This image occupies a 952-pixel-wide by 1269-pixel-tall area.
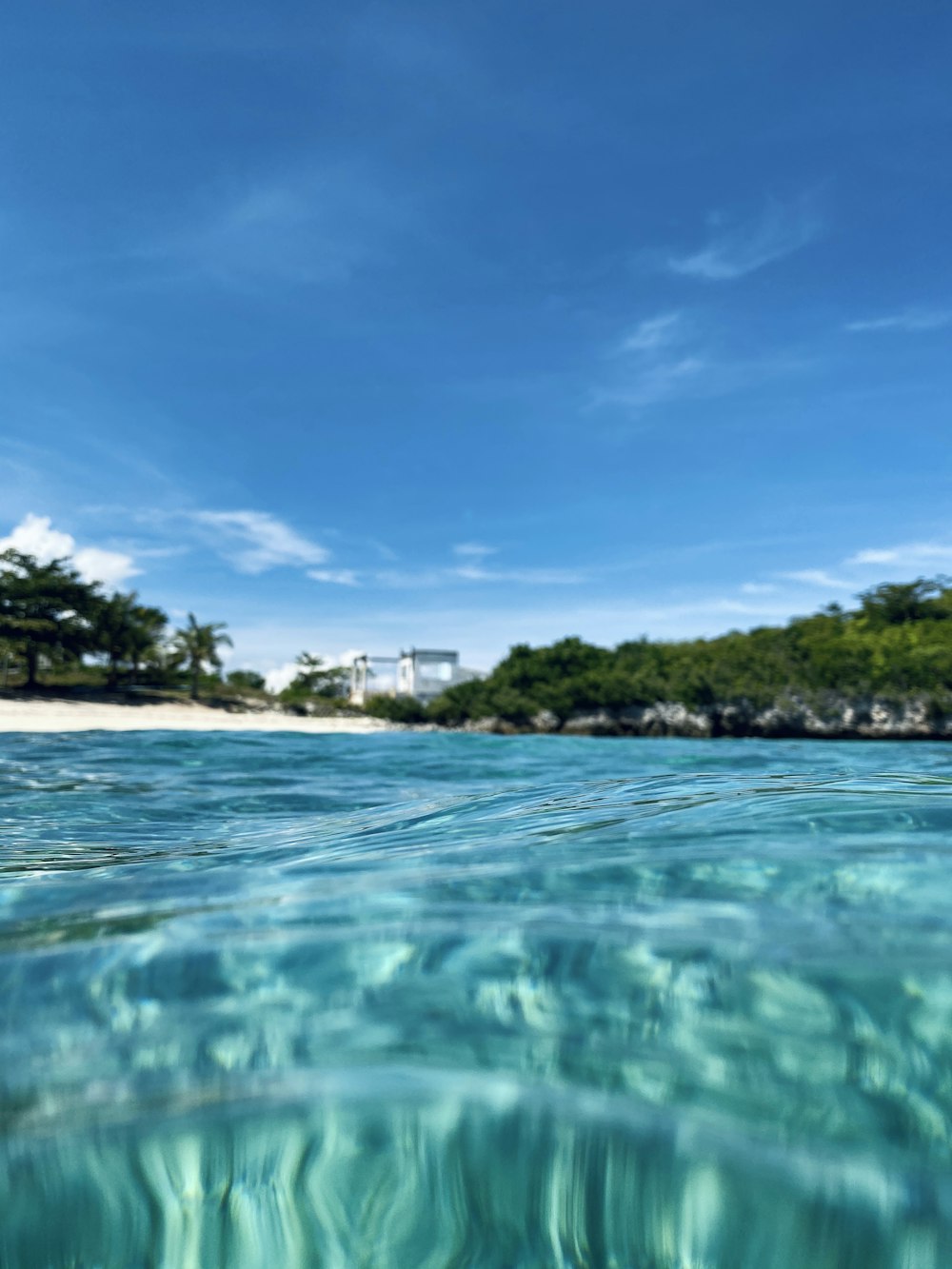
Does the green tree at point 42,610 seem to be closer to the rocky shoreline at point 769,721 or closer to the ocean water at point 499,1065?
the rocky shoreline at point 769,721

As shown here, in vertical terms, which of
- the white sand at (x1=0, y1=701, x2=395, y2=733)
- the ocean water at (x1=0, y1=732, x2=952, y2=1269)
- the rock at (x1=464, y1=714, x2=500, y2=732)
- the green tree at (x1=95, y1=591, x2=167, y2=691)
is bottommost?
the rock at (x1=464, y1=714, x2=500, y2=732)

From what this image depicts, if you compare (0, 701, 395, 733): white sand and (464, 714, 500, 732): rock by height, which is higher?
(0, 701, 395, 733): white sand

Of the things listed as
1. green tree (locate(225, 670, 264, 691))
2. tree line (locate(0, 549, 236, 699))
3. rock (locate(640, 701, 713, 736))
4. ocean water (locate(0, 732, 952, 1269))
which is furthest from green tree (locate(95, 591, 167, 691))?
ocean water (locate(0, 732, 952, 1269))

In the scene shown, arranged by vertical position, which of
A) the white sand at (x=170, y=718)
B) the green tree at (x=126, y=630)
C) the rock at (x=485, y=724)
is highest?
the green tree at (x=126, y=630)

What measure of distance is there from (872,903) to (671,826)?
775mm

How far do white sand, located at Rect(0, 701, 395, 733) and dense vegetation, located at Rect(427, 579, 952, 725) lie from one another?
535cm

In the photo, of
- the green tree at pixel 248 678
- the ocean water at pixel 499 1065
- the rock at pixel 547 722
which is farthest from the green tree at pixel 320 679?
the ocean water at pixel 499 1065

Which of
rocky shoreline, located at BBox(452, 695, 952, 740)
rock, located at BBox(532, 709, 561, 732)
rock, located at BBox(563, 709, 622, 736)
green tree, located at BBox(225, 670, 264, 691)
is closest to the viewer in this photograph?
rocky shoreline, located at BBox(452, 695, 952, 740)

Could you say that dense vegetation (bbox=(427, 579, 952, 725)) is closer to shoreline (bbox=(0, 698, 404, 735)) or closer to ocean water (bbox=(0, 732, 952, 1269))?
shoreline (bbox=(0, 698, 404, 735))

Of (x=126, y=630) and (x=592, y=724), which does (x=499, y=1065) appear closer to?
(x=592, y=724)

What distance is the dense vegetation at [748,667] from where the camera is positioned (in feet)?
84.6

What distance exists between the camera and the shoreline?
22.6 metres

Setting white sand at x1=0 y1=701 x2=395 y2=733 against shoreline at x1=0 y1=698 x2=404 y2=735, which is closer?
white sand at x1=0 y1=701 x2=395 y2=733

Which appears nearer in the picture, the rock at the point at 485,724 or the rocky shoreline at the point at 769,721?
the rocky shoreline at the point at 769,721
